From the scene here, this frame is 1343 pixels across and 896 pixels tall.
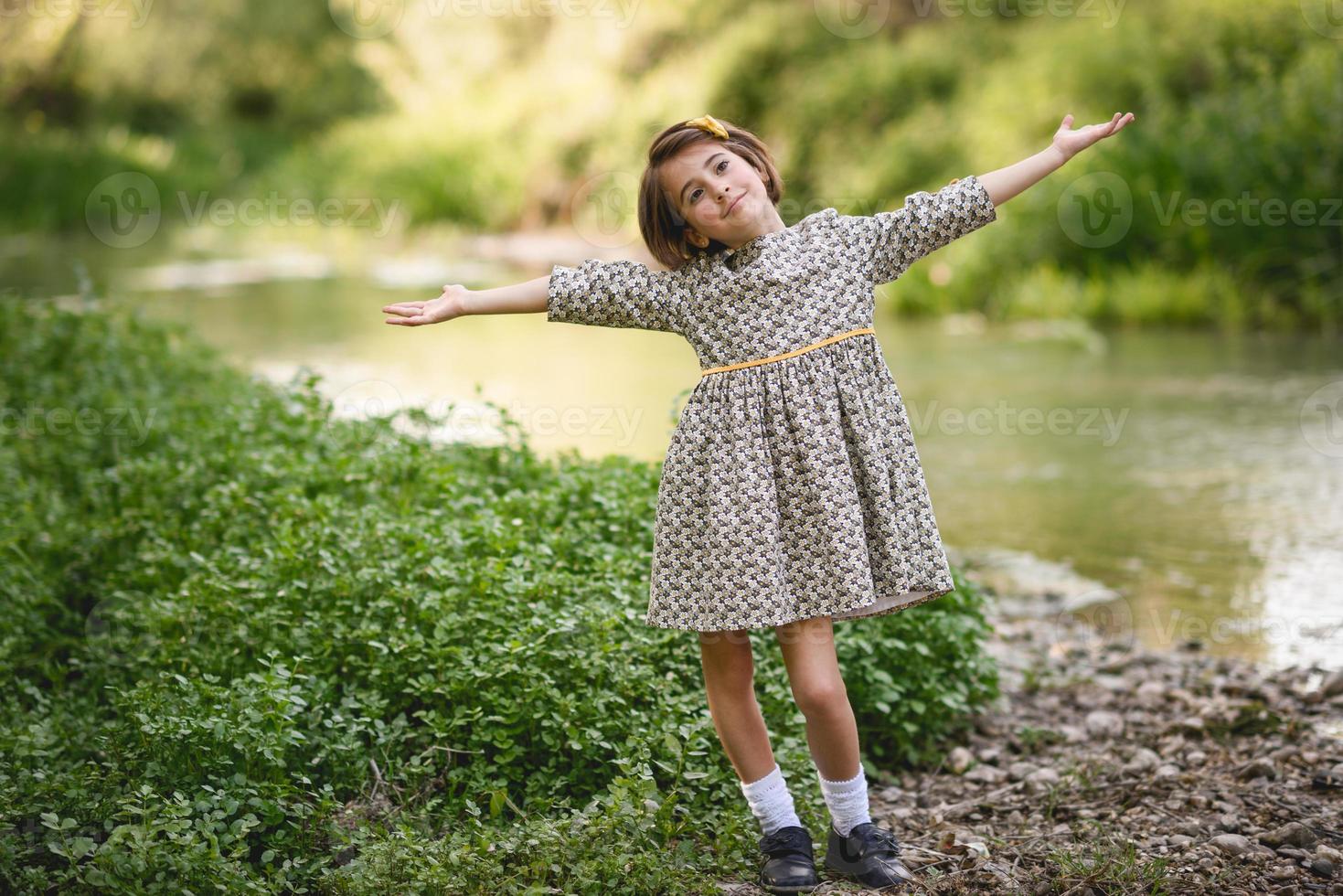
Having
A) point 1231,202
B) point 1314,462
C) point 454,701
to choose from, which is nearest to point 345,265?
point 1231,202

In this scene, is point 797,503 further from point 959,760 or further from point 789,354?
point 959,760

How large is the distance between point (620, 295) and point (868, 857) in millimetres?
1252

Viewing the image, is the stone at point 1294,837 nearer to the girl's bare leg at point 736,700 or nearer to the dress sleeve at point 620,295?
the girl's bare leg at point 736,700

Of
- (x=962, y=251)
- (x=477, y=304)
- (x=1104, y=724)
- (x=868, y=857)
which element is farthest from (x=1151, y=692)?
(x=962, y=251)

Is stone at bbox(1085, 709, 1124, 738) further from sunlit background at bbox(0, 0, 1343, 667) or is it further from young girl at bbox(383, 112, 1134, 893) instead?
young girl at bbox(383, 112, 1134, 893)

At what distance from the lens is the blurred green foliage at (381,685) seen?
101 inches

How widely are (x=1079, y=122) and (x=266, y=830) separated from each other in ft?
34.2

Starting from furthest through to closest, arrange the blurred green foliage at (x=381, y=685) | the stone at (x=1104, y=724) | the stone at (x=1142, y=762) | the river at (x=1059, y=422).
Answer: the river at (x=1059, y=422), the stone at (x=1104, y=724), the stone at (x=1142, y=762), the blurred green foliage at (x=381, y=685)

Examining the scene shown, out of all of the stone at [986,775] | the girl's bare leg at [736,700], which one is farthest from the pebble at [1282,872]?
the girl's bare leg at [736,700]

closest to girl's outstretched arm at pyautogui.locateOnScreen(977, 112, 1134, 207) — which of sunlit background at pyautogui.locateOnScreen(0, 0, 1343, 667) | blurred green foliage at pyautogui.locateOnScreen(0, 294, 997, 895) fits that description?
blurred green foliage at pyautogui.locateOnScreen(0, 294, 997, 895)

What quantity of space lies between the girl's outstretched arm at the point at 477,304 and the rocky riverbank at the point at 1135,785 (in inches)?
49.9

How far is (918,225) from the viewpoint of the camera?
108 inches

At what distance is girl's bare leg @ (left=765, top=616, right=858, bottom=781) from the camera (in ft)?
8.66

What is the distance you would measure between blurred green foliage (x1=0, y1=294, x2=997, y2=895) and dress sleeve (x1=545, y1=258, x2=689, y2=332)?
75cm
